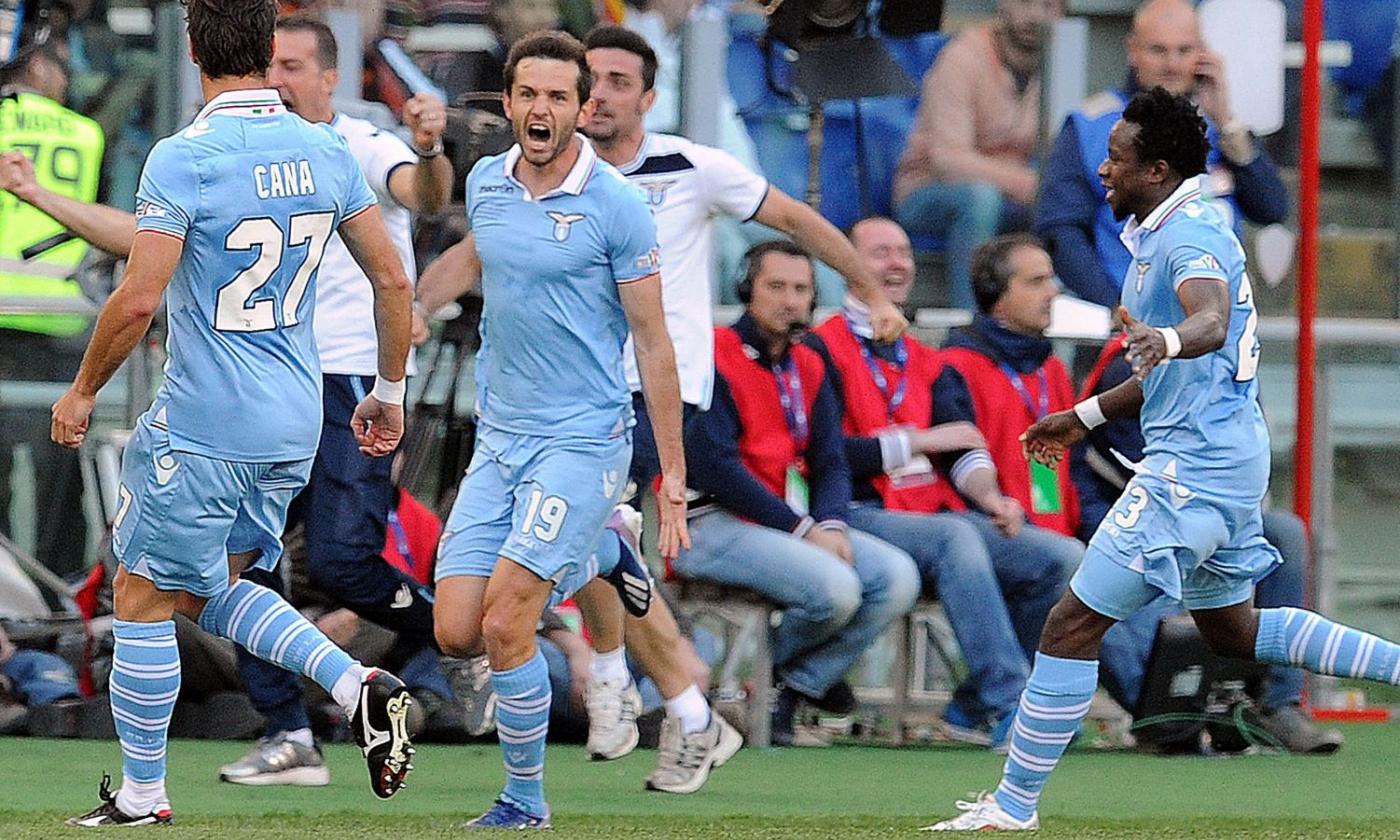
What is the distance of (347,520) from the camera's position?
318 inches

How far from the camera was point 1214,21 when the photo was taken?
34.5ft

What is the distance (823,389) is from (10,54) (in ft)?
10.00

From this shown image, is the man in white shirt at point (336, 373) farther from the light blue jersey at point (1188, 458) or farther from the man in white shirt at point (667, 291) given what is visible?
the light blue jersey at point (1188, 458)

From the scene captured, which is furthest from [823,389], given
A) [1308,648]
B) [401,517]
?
[1308,648]

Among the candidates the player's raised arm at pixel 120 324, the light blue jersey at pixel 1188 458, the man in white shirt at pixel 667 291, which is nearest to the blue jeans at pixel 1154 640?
the man in white shirt at pixel 667 291

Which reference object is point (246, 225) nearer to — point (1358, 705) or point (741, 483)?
point (741, 483)

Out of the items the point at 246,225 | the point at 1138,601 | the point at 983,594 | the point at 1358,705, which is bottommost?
the point at 1358,705

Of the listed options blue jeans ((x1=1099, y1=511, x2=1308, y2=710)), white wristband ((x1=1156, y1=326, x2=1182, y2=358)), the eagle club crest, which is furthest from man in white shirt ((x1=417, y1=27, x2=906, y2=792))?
blue jeans ((x1=1099, y1=511, x2=1308, y2=710))

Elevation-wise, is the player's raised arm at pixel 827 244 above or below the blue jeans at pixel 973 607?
above

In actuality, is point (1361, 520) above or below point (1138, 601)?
below

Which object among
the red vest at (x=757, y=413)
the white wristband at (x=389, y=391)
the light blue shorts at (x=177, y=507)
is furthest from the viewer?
the red vest at (x=757, y=413)

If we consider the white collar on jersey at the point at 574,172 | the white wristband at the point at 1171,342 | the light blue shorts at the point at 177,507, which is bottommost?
the light blue shorts at the point at 177,507

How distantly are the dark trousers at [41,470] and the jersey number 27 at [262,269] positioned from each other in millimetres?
3922

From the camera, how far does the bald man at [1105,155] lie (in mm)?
10023
